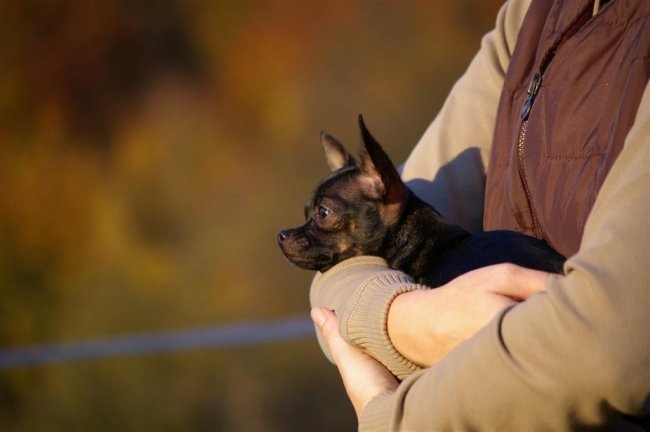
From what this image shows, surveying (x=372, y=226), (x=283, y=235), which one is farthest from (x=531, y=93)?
(x=283, y=235)

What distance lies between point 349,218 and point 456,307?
1106 millimetres

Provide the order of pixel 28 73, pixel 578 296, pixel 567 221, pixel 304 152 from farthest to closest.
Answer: pixel 28 73, pixel 304 152, pixel 567 221, pixel 578 296

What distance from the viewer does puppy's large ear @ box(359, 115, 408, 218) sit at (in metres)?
2.16

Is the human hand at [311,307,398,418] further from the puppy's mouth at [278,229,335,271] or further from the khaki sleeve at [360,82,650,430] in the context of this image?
the puppy's mouth at [278,229,335,271]

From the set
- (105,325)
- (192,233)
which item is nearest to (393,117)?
(192,233)

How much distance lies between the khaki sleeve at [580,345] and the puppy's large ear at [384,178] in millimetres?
1002

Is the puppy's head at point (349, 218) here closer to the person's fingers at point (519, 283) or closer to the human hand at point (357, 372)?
the human hand at point (357, 372)

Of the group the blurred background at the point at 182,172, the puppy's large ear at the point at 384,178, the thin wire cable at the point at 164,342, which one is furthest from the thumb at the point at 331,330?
the thin wire cable at the point at 164,342

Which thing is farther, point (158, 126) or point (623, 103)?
point (158, 126)

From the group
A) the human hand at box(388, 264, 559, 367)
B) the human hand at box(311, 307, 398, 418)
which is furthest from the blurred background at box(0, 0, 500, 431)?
the human hand at box(388, 264, 559, 367)

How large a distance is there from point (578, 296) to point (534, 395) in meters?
0.10

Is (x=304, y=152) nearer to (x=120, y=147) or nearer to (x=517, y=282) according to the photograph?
(x=120, y=147)

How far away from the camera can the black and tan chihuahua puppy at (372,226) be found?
6.83ft

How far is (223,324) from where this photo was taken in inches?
185
